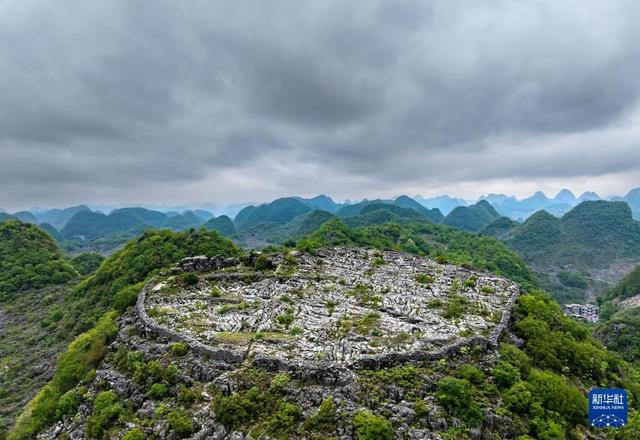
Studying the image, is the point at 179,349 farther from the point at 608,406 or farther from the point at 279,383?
the point at 608,406

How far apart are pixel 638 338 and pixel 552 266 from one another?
128246 mm

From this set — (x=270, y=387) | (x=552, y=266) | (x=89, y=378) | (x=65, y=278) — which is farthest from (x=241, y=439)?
(x=552, y=266)

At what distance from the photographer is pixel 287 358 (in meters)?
19.8

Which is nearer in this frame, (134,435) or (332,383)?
(134,435)

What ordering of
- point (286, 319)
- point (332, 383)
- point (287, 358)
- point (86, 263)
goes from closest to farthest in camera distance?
1. point (332, 383)
2. point (287, 358)
3. point (286, 319)
4. point (86, 263)

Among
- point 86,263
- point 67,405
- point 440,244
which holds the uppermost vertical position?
point 440,244

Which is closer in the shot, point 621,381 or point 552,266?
point 621,381

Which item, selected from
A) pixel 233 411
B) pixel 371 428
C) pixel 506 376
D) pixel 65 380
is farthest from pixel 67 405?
pixel 506 376

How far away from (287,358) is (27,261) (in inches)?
3228

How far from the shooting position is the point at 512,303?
96.2ft

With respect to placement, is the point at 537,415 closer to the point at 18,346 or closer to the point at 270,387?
the point at 270,387

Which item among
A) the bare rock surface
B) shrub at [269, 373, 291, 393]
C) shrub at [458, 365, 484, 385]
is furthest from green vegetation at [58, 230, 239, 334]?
shrub at [458, 365, 484, 385]

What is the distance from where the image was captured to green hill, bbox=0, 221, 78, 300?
68938 mm

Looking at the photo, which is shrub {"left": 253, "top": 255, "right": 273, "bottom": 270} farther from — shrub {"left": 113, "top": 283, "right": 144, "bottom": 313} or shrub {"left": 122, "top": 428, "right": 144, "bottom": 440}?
shrub {"left": 122, "top": 428, "right": 144, "bottom": 440}
